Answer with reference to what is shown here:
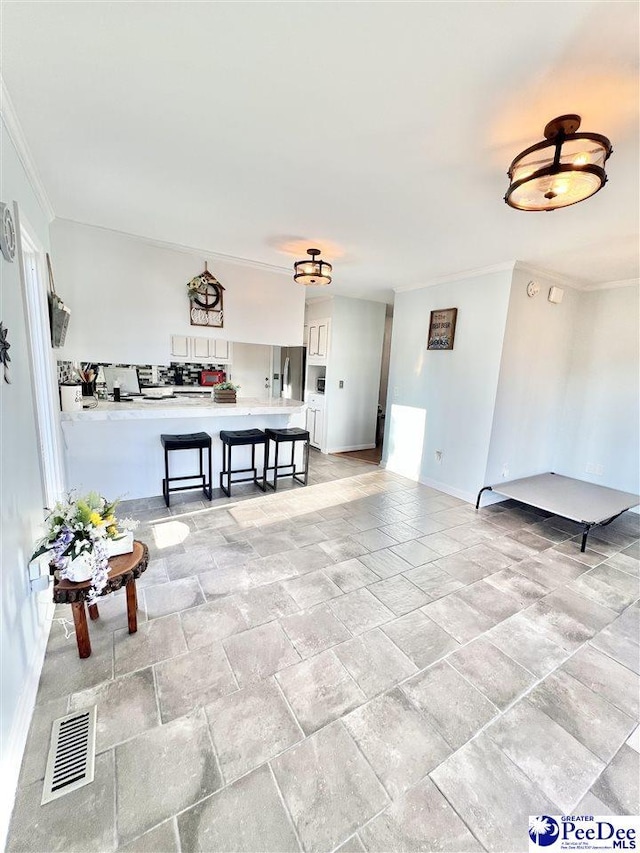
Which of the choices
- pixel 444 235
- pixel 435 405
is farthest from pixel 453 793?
pixel 435 405

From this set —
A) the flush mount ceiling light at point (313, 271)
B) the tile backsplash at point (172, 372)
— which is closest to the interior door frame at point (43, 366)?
the flush mount ceiling light at point (313, 271)

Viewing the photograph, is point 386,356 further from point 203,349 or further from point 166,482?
point 166,482

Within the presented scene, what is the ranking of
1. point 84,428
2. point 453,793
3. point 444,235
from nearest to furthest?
point 453,793, point 444,235, point 84,428

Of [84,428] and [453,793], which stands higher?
[84,428]

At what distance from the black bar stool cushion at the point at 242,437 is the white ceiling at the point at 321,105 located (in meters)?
2.13

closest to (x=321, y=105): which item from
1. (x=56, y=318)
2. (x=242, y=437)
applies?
(x=56, y=318)

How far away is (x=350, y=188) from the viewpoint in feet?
7.41

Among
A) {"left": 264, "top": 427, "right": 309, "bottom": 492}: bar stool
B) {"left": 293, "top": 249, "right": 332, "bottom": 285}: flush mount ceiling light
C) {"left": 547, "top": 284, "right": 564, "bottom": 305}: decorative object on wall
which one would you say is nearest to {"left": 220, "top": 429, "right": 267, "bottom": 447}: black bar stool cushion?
{"left": 264, "top": 427, "right": 309, "bottom": 492}: bar stool

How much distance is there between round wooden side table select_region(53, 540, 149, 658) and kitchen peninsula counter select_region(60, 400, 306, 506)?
4.86 feet

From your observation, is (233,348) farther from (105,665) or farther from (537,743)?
(537,743)

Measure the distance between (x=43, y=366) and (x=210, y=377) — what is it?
339 cm

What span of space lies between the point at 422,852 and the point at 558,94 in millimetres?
2832

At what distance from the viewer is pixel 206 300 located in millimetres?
3898

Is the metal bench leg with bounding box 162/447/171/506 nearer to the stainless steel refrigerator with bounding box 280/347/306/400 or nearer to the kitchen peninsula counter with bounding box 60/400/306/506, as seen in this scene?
the kitchen peninsula counter with bounding box 60/400/306/506
